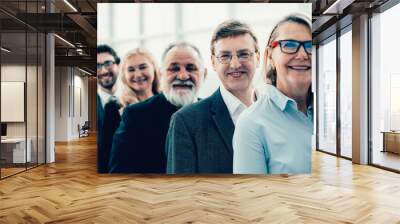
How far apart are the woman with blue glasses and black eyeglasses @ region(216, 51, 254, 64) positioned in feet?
0.99

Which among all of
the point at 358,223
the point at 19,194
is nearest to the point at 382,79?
the point at 358,223

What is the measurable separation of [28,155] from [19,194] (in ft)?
8.76

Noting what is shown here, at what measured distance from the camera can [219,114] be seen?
6320 mm

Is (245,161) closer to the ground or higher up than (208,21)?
closer to the ground

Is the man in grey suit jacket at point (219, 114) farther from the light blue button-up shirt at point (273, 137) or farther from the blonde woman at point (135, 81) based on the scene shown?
the blonde woman at point (135, 81)

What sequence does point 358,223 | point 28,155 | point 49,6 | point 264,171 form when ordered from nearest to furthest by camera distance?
point 358,223
point 264,171
point 28,155
point 49,6

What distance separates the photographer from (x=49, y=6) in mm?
8273

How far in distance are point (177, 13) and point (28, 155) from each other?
4.13 m

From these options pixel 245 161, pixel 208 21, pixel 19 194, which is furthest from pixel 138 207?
pixel 208 21

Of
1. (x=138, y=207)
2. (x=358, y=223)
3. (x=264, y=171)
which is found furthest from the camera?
(x=264, y=171)

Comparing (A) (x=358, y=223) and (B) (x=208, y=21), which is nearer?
(A) (x=358, y=223)

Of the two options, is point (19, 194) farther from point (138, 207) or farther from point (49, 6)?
point (49, 6)

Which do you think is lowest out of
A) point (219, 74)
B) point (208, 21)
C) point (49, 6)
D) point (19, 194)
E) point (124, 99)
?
point (19, 194)

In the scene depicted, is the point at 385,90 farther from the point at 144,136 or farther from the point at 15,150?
the point at 15,150
